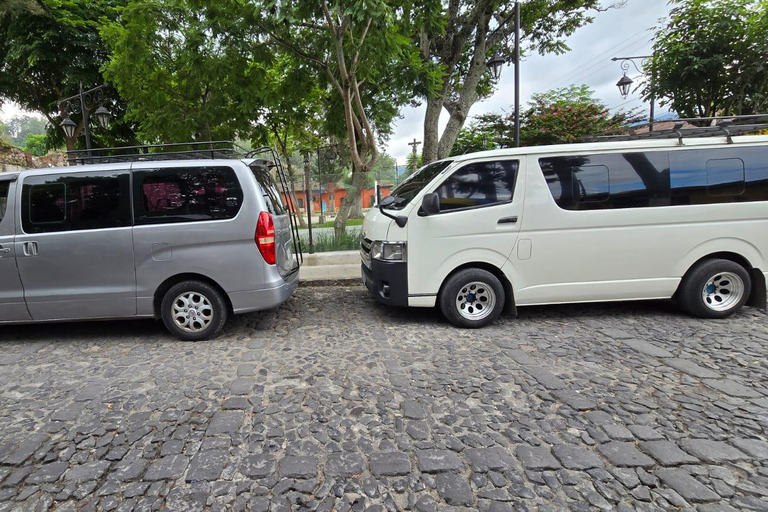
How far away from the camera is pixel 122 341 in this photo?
4.62 meters

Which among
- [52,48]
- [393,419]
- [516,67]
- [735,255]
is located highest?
[52,48]

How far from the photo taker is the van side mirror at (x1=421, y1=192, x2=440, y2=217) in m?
4.57

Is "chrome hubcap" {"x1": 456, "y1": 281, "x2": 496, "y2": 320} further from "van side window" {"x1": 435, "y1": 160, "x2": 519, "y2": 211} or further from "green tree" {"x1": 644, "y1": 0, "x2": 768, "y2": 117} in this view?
"green tree" {"x1": 644, "y1": 0, "x2": 768, "y2": 117}

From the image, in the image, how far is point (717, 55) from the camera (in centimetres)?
1047

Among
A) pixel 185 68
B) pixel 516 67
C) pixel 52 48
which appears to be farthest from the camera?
pixel 52 48

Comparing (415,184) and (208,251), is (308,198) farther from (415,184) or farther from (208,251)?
(208,251)

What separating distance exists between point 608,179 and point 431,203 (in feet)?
6.82

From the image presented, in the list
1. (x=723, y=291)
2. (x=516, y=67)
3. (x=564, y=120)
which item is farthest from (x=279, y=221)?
(x=564, y=120)

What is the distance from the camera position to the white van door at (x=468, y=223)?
4.66 metres

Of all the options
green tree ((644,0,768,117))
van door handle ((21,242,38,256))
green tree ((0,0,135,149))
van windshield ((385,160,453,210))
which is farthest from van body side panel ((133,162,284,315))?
green tree ((0,0,135,149))

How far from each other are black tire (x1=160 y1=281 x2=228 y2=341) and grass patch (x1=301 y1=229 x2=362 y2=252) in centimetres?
516

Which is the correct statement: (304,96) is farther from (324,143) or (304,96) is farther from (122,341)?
(324,143)

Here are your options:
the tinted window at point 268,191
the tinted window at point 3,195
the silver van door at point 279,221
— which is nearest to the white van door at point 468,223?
the silver van door at point 279,221

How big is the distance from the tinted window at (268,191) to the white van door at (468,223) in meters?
1.64
